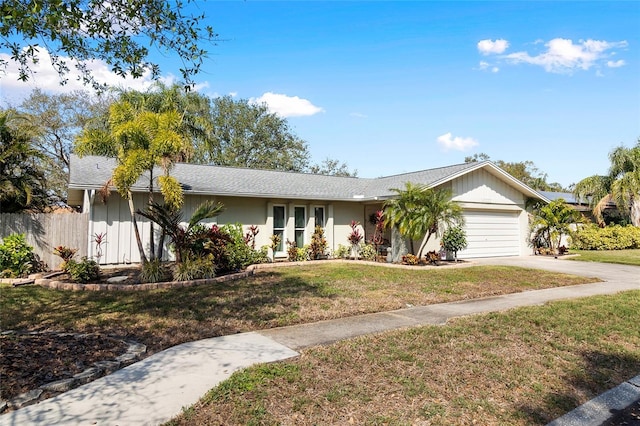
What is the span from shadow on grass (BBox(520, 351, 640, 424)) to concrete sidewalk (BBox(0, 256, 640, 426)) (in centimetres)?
20

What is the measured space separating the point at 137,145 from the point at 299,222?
7.03 metres

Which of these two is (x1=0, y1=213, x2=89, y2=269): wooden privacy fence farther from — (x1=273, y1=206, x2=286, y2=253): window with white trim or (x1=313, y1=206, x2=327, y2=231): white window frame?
(x1=313, y1=206, x2=327, y2=231): white window frame

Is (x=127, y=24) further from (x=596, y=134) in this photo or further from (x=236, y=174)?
(x=596, y=134)

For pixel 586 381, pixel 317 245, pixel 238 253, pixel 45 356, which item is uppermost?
pixel 317 245

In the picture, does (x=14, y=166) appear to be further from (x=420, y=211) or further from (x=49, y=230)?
(x=420, y=211)

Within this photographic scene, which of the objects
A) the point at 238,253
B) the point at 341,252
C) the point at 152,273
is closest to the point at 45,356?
the point at 152,273

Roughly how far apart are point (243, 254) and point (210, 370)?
8.16 meters

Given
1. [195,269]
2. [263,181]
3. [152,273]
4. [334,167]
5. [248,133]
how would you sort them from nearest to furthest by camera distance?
[152,273] → [195,269] → [263,181] → [248,133] → [334,167]

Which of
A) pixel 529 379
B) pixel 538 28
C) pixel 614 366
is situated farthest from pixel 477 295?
pixel 538 28

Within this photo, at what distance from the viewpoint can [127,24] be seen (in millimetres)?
5512

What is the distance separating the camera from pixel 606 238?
67.3 ft

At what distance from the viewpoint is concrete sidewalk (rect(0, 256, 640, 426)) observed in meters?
3.18

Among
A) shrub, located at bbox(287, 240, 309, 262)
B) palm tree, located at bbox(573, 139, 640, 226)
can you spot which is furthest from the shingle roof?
Result: palm tree, located at bbox(573, 139, 640, 226)

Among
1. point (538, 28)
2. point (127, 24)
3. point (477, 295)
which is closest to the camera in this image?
point (127, 24)
